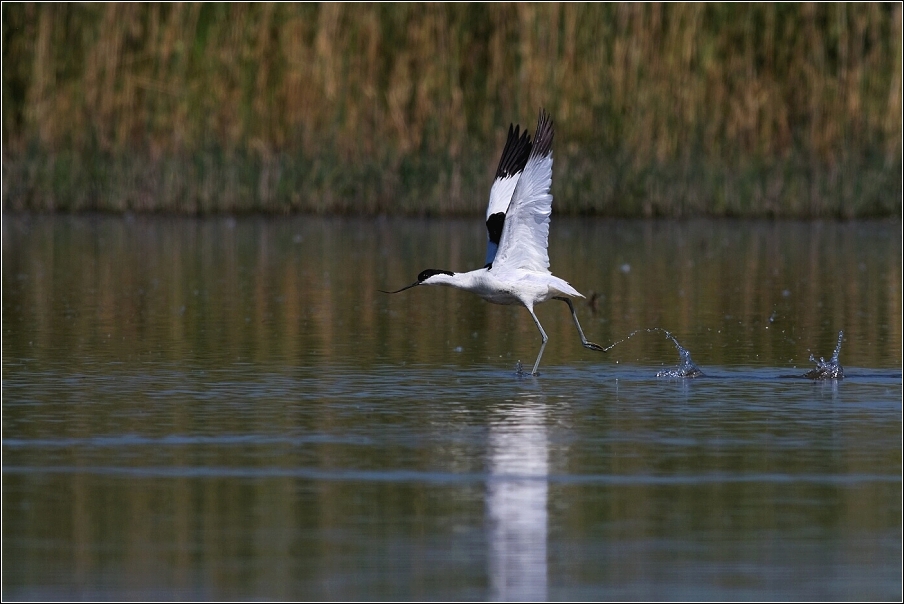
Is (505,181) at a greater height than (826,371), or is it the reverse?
(505,181)

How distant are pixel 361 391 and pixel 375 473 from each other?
2.64 metres

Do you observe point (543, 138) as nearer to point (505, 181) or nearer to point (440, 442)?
point (505, 181)

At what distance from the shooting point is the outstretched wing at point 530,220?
37.7ft

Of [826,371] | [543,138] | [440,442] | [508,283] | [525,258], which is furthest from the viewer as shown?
[543,138]

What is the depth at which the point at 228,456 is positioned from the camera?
7867mm

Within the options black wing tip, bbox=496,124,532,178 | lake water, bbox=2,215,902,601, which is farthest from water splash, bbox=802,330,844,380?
black wing tip, bbox=496,124,532,178

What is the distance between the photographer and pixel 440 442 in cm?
830

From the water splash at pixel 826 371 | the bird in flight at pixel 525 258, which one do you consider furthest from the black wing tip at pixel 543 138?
the water splash at pixel 826 371

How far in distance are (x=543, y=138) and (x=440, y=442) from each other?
400 centimetres

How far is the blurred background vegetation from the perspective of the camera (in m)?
24.6

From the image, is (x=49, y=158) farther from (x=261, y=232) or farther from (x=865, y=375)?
(x=865, y=375)

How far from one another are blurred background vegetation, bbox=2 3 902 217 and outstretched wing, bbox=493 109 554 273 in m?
12.6

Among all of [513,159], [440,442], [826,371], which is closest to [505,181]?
[513,159]

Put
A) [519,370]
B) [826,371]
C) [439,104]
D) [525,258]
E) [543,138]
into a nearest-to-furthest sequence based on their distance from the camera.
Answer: [826,371] < [519,370] < [525,258] < [543,138] < [439,104]
